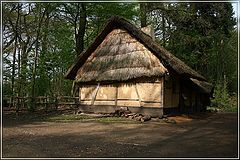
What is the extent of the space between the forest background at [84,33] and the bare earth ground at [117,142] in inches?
530

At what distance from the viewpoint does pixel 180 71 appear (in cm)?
1570

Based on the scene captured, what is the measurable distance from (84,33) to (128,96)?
10.9m

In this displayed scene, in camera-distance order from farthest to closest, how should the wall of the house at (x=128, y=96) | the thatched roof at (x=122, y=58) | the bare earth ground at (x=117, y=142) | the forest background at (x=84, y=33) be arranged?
1. the forest background at (x=84, y=33)
2. the wall of the house at (x=128, y=96)
3. the thatched roof at (x=122, y=58)
4. the bare earth ground at (x=117, y=142)

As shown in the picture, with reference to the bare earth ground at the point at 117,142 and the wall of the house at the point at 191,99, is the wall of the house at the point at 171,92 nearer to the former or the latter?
the wall of the house at the point at 191,99

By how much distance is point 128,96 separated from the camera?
58.7 feet

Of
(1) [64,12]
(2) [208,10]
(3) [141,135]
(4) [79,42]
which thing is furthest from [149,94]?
(2) [208,10]

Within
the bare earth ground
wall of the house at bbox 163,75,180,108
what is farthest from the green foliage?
the bare earth ground

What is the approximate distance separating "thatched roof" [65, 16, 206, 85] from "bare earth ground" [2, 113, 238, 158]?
4821mm

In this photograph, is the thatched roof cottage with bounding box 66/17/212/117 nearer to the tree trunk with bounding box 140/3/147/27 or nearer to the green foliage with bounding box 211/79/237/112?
the green foliage with bounding box 211/79/237/112

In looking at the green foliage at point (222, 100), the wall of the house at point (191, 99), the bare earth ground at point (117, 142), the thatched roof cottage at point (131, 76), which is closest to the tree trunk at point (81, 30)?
the thatched roof cottage at point (131, 76)

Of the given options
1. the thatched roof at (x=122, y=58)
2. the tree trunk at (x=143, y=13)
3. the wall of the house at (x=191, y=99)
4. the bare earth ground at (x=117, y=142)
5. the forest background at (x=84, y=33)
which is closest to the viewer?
the bare earth ground at (x=117, y=142)

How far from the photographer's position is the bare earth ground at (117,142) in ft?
25.3

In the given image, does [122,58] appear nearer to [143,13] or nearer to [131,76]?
[131,76]

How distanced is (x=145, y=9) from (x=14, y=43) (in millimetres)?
12323
